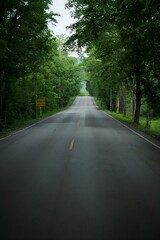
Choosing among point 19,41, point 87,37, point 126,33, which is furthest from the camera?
point 87,37

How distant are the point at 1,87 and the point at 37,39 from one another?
5658mm

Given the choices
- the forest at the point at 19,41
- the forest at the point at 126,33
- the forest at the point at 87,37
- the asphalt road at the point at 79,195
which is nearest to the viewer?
the asphalt road at the point at 79,195

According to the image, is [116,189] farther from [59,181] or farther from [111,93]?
[111,93]

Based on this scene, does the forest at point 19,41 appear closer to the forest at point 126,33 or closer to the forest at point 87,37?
the forest at point 87,37

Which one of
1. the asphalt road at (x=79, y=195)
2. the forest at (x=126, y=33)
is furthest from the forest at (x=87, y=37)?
the asphalt road at (x=79, y=195)

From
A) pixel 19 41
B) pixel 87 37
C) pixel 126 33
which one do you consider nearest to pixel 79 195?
pixel 126 33

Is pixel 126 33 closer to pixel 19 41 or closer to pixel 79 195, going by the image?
pixel 19 41

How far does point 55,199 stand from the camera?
6.70 m

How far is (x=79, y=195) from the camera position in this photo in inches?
276

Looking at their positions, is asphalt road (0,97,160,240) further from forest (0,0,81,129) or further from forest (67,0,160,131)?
forest (0,0,81,129)

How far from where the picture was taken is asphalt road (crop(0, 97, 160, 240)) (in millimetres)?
5109

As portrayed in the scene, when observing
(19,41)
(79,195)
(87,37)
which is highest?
(87,37)

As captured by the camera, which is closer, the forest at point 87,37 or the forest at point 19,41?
the forest at point 87,37

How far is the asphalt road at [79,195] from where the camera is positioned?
5109mm
